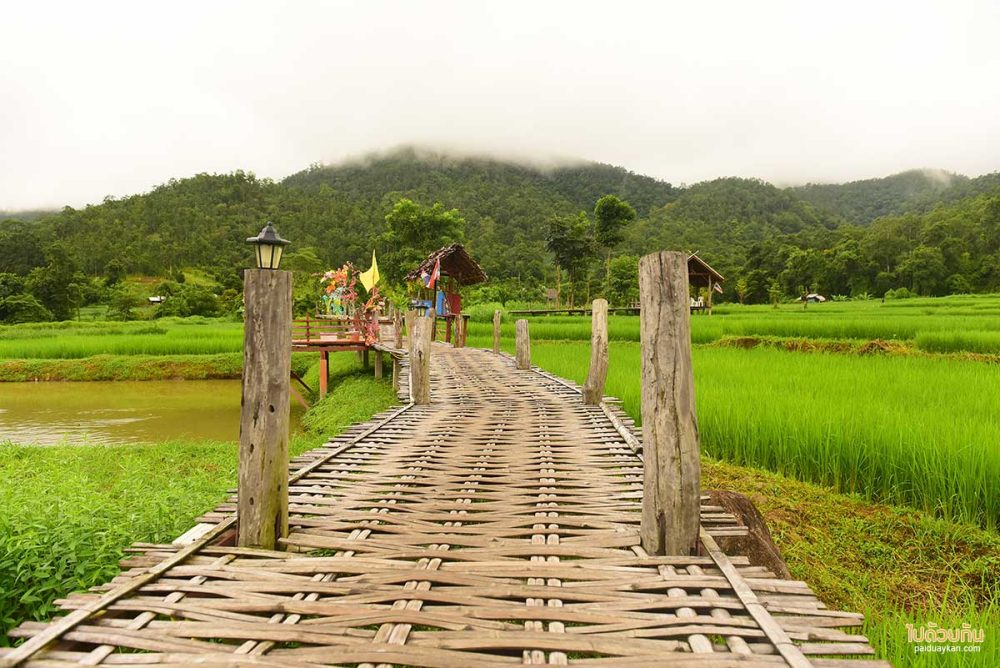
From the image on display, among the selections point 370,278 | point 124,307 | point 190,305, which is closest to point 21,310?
point 124,307

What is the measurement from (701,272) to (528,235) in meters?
34.7

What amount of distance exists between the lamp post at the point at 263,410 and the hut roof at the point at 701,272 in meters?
20.2

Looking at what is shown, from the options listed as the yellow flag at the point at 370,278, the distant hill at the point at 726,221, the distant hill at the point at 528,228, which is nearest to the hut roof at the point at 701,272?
the yellow flag at the point at 370,278

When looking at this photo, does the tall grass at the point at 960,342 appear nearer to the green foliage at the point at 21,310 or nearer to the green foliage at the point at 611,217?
the green foliage at the point at 611,217

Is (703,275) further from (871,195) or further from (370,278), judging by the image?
(871,195)

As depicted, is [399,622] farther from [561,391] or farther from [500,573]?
[561,391]

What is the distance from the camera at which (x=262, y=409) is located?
8.29ft

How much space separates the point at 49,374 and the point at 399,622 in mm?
17969

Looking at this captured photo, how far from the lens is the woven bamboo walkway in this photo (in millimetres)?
1698

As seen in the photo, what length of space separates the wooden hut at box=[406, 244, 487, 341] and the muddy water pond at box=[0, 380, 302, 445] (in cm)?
435

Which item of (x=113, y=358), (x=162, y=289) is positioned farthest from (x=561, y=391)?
(x=162, y=289)

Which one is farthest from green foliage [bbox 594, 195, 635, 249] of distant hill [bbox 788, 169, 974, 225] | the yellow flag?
distant hill [bbox 788, 169, 974, 225]

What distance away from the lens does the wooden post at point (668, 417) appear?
7.87ft

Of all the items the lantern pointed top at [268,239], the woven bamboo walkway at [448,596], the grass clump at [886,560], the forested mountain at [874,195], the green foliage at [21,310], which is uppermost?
the forested mountain at [874,195]
